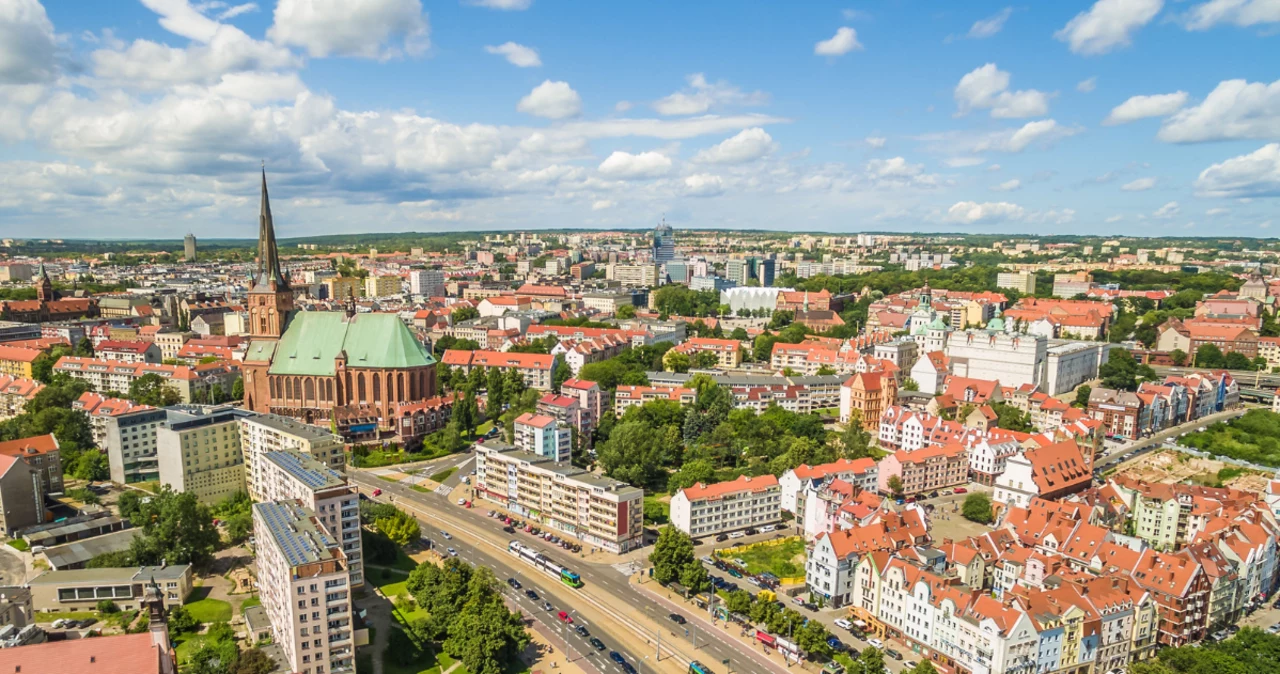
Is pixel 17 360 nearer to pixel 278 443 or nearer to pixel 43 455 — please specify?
pixel 43 455

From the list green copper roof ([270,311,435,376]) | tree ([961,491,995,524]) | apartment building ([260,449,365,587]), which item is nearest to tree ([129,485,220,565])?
apartment building ([260,449,365,587])

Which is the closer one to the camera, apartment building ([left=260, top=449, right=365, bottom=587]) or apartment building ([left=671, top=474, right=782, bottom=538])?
apartment building ([left=260, top=449, right=365, bottom=587])

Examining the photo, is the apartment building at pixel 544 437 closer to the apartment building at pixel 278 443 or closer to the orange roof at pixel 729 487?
the orange roof at pixel 729 487

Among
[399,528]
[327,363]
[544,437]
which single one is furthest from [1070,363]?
[327,363]

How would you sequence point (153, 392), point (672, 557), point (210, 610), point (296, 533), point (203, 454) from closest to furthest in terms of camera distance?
point (296, 533), point (210, 610), point (672, 557), point (203, 454), point (153, 392)

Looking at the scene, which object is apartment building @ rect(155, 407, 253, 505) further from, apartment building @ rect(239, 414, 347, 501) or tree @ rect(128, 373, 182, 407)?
tree @ rect(128, 373, 182, 407)

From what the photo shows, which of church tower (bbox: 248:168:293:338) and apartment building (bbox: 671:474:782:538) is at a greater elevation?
church tower (bbox: 248:168:293:338)
